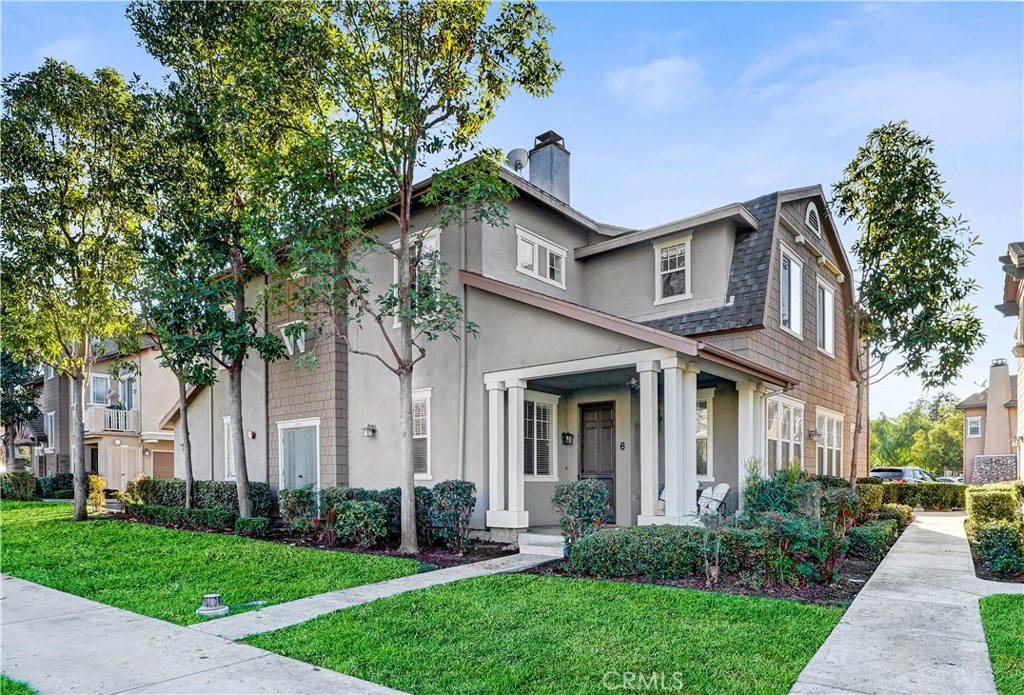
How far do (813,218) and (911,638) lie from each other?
12058 millimetres

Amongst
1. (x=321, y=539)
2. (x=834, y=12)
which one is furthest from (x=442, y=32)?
(x=321, y=539)

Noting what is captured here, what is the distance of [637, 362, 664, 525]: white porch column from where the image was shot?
10.0 metres

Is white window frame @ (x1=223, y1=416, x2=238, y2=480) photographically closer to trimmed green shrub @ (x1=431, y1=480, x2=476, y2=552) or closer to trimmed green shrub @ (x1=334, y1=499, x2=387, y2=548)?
trimmed green shrub @ (x1=334, y1=499, x2=387, y2=548)

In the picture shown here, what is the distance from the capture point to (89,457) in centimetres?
2959

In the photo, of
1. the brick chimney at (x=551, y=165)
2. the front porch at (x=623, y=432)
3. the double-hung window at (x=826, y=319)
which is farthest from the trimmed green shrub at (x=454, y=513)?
the double-hung window at (x=826, y=319)

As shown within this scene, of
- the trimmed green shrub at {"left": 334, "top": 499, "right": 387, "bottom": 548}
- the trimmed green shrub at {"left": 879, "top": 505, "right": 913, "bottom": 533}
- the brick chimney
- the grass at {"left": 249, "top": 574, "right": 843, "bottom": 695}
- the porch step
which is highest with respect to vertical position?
the brick chimney

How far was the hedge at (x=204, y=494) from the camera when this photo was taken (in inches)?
603

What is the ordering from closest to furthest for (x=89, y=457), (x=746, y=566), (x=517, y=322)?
(x=746, y=566) < (x=517, y=322) < (x=89, y=457)

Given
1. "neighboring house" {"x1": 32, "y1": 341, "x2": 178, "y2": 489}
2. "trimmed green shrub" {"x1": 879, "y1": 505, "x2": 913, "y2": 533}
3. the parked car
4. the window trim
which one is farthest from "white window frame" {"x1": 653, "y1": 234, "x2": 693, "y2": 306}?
"neighboring house" {"x1": 32, "y1": 341, "x2": 178, "y2": 489}

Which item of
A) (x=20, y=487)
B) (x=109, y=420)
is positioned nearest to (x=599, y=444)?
(x=20, y=487)

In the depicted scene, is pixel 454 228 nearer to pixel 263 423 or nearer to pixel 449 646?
pixel 263 423

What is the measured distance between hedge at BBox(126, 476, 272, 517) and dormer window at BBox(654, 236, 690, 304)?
9.70 m

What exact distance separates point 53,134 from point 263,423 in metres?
7.99

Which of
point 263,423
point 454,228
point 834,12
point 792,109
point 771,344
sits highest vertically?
point 834,12
